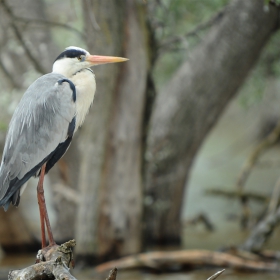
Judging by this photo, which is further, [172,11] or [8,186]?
[172,11]

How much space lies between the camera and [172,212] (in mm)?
8305

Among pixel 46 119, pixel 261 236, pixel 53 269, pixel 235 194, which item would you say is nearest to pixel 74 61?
pixel 46 119

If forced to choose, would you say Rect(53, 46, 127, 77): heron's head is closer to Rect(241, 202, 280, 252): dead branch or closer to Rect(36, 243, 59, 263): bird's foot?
Rect(36, 243, 59, 263): bird's foot

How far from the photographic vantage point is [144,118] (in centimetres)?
706

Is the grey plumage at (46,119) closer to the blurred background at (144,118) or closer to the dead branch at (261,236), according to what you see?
the blurred background at (144,118)

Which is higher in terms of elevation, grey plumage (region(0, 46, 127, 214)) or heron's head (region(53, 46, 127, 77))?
heron's head (region(53, 46, 127, 77))

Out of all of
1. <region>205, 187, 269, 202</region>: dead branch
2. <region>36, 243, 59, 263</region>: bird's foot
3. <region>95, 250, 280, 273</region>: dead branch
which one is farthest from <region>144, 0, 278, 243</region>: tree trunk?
<region>36, 243, 59, 263</region>: bird's foot

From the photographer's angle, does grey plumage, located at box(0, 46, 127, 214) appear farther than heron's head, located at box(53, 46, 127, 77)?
No

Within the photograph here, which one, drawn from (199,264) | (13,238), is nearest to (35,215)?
(13,238)

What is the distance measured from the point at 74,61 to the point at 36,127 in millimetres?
469

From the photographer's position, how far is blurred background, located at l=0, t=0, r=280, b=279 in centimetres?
683

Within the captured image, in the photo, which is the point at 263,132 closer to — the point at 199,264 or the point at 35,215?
the point at 35,215

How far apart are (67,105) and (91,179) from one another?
337 centimetres

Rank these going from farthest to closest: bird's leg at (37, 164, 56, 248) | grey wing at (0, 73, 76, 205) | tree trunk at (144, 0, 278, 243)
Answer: tree trunk at (144, 0, 278, 243) → bird's leg at (37, 164, 56, 248) → grey wing at (0, 73, 76, 205)
